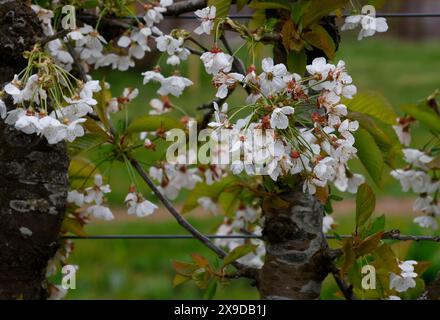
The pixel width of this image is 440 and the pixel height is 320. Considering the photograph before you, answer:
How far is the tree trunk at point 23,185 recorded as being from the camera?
1.61 m

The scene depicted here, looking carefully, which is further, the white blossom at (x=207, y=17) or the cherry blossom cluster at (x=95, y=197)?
the cherry blossom cluster at (x=95, y=197)

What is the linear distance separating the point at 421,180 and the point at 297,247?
0.33 metres

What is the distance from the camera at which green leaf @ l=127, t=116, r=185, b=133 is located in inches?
64.9

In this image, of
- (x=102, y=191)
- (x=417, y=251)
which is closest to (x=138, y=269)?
(x=417, y=251)

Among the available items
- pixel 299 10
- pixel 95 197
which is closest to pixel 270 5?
pixel 299 10

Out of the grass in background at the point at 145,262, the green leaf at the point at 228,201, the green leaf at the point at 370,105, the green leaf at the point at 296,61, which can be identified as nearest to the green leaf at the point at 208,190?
the green leaf at the point at 228,201

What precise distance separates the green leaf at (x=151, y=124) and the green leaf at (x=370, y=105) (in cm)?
33

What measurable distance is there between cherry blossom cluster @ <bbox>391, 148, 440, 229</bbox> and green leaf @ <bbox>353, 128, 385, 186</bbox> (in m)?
0.20

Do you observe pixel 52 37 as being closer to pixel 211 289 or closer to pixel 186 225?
pixel 186 225

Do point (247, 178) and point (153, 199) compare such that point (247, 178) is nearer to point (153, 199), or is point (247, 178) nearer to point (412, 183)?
point (412, 183)

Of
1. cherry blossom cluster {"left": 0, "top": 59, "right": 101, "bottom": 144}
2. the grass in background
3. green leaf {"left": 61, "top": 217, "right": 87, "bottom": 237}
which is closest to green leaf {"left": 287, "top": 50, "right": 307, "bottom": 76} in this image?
cherry blossom cluster {"left": 0, "top": 59, "right": 101, "bottom": 144}

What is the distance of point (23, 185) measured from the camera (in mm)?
1653

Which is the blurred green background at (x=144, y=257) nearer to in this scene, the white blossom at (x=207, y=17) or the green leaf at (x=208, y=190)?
the green leaf at (x=208, y=190)

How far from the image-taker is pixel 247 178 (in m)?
1.88
